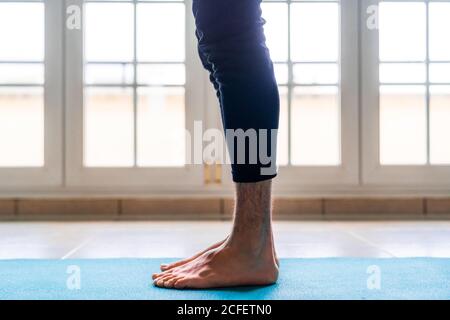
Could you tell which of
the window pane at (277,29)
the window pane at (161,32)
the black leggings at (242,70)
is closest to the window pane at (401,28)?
the window pane at (277,29)

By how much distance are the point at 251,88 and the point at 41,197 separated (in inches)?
61.1

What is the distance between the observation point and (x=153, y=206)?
2.28 m

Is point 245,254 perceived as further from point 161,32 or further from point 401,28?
point 401,28

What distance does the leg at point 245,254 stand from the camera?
964mm

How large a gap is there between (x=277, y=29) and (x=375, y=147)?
2.02ft

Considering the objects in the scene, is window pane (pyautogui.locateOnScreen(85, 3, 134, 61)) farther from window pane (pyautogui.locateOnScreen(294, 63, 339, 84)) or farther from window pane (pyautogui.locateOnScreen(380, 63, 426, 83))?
window pane (pyautogui.locateOnScreen(380, 63, 426, 83))

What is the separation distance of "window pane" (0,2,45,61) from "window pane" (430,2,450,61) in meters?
1.58

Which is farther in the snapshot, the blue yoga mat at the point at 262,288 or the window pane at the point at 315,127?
the window pane at the point at 315,127

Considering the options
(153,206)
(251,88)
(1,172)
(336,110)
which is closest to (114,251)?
(251,88)

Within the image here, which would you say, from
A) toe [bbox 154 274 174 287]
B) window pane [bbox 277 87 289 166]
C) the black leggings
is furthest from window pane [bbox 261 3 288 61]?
toe [bbox 154 274 174 287]

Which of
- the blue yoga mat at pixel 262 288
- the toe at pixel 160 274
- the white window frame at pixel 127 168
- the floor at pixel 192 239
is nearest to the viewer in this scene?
the blue yoga mat at pixel 262 288

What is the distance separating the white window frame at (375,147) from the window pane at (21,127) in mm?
1299

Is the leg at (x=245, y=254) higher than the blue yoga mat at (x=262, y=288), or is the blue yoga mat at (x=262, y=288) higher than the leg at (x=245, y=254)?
the leg at (x=245, y=254)

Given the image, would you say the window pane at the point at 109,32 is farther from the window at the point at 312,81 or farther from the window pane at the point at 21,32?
the window at the point at 312,81
